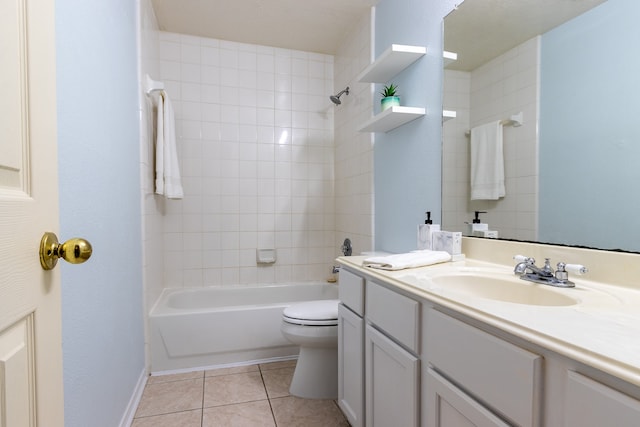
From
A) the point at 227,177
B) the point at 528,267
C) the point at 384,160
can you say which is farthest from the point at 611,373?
the point at 227,177

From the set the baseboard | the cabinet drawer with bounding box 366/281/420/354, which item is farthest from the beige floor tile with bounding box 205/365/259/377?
the cabinet drawer with bounding box 366/281/420/354

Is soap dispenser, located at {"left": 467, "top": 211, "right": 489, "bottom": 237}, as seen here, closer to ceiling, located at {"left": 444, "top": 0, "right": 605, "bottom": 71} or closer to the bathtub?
ceiling, located at {"left": 444, "top": 0, "right": 605, "bottom": 71}

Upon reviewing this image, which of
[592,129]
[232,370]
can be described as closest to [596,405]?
[592,129]

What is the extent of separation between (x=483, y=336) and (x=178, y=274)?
8.51 feet

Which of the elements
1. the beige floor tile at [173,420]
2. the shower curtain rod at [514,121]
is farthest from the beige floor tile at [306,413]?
the shower curtain rod at [514,121]

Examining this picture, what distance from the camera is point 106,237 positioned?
4.45 ft

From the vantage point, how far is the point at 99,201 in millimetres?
1271

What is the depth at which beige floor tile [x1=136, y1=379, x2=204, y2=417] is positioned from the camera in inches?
69.7

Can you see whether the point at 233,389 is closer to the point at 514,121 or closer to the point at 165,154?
the point at 165,154

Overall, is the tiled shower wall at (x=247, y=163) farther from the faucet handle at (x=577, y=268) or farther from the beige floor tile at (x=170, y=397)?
the faucet handle at (x=577, y=268)

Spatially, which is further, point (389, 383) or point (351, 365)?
point (351, 365)

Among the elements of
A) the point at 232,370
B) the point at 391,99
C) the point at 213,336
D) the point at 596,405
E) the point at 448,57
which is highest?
the point at 448,57

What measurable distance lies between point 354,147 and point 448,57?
1.16 meters

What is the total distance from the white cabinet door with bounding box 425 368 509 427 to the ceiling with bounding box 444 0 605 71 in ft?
3.89
